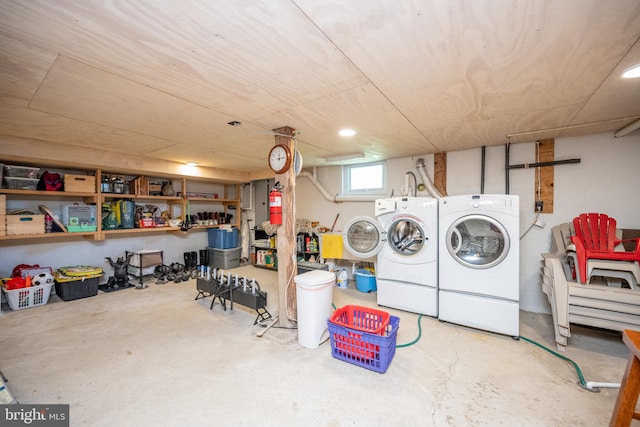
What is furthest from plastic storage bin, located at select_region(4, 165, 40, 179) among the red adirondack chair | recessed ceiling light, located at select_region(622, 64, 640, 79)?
the red adirondack chair

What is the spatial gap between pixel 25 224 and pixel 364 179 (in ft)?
16.6

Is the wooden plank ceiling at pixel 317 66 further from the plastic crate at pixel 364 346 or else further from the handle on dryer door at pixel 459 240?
the plastic crate at pixel 364 346

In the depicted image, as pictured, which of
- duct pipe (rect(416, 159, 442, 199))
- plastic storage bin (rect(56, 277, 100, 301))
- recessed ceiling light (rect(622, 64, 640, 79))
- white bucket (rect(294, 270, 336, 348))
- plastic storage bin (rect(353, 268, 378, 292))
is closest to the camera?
recessed ceiling light (rect(622, 64, 640, 79))

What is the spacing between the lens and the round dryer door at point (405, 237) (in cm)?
325

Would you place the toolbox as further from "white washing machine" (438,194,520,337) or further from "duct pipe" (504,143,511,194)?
"duct pipe" (504,143,511,194)

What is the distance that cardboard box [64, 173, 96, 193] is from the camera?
382 centimetres

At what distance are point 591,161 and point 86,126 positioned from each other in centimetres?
564

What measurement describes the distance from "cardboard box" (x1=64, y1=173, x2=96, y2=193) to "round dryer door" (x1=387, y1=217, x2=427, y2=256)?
4.59m

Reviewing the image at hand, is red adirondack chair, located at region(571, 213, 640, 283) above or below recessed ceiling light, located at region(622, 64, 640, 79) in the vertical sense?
below

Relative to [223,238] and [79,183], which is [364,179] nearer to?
[223,238]

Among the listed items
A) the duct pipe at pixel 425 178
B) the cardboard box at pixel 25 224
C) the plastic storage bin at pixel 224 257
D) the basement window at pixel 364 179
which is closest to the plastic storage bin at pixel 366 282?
the basement window at pixel 364 179

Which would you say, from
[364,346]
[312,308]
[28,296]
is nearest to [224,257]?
[28,296]

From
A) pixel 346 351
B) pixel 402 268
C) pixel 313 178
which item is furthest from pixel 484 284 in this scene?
pixel 313 178

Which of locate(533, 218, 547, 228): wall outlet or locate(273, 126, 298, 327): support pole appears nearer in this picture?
locate(273, 126, 298, 327): support pole
